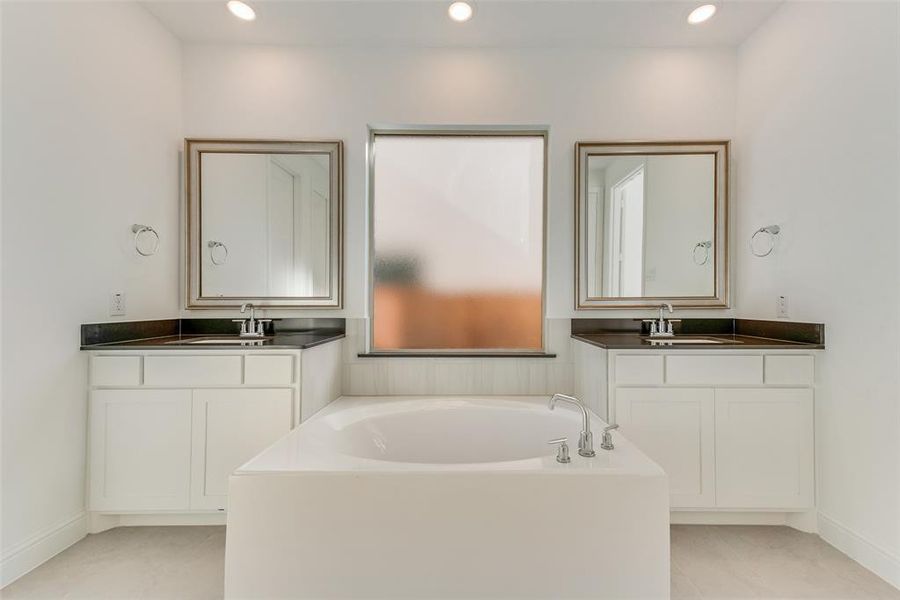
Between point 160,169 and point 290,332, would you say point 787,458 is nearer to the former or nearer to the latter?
point 290,332

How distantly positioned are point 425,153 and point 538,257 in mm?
960

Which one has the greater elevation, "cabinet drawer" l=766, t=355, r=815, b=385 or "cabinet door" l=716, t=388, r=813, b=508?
"cabinet drawer" l=766, t=355, r=815, b=385

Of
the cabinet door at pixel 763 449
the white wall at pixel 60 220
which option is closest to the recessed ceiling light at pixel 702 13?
the cabinet door at pixel 763 449

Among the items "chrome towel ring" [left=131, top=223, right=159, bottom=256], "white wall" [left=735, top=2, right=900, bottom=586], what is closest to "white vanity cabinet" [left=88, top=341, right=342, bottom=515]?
"chrome towel ring" [left=131, top=223, right=159, bottom=256]

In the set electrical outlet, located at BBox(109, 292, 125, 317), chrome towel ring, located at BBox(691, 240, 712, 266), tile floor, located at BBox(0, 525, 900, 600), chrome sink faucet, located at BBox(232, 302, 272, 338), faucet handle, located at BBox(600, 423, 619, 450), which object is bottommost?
tile floor, located at BBox(0, 525, 900, 600)

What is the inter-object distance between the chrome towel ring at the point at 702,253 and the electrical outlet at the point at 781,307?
44cm

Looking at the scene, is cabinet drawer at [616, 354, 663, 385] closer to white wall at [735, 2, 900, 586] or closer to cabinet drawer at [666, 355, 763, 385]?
cabinet drawer at [666, 355, 763, 385]

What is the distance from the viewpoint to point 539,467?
1301mm

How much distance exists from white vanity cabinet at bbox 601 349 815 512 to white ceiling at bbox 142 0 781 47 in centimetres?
183

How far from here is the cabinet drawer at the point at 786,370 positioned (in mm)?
1966

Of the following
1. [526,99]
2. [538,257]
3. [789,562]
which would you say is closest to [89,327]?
[538,257]

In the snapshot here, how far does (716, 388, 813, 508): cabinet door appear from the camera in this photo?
6.42 ft

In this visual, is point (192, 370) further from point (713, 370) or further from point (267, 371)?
point (713, 370)

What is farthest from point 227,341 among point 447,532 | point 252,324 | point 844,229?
point 844,229
